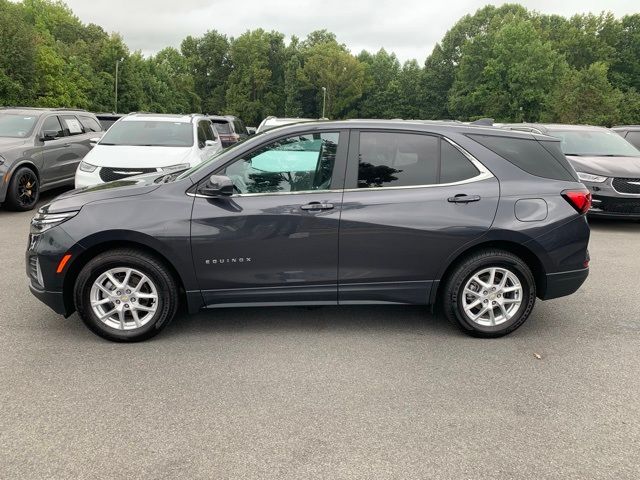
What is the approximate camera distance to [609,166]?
31.2ft

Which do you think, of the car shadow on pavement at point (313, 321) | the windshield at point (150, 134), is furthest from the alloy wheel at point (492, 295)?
the windshield at point (150, 134)

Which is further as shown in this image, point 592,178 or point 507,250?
point 592,178

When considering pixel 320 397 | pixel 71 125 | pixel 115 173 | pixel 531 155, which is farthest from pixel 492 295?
pixel 71 125

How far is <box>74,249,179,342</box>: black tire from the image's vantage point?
4164 millimetres

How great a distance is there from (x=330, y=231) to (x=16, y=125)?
8801 millimetres

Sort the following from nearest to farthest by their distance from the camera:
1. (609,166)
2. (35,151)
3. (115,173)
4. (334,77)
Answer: (115,173)
(609,166)
(35,151)
(334,77)

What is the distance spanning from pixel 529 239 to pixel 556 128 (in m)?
8.17

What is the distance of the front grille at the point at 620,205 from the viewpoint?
30.0 feet

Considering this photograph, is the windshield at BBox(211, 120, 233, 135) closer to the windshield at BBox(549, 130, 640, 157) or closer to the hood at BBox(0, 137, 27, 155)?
the hood at BBox(0, 137, 27, 155)

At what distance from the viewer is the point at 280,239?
4.23 m

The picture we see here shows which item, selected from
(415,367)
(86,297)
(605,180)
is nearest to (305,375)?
(415,367)

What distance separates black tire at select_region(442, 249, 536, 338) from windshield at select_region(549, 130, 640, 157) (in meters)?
6.89

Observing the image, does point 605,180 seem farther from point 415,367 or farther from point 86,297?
point 86,297

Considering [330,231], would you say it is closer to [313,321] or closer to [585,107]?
[313,321]
